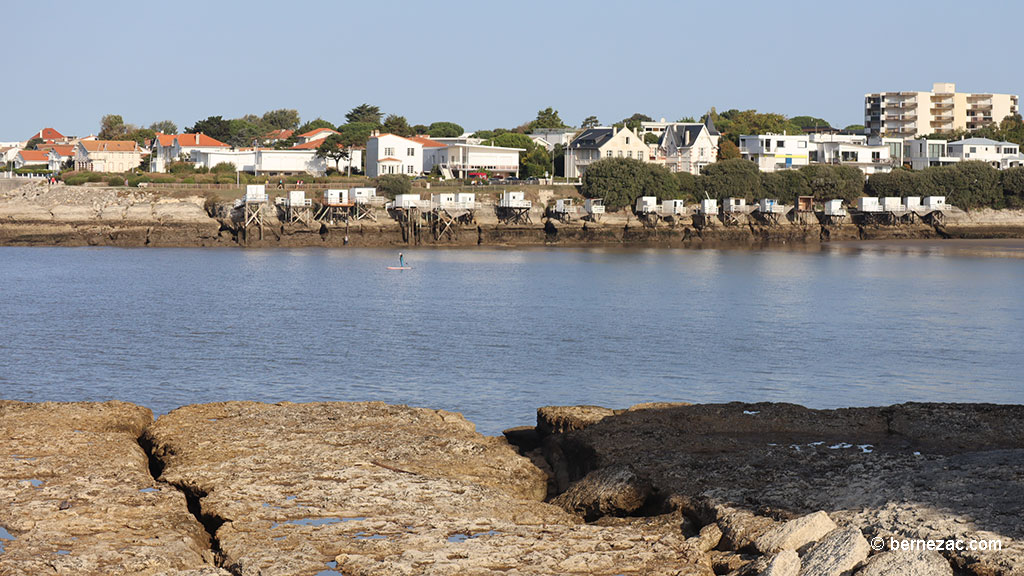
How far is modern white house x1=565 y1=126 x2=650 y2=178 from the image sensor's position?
9875 cm

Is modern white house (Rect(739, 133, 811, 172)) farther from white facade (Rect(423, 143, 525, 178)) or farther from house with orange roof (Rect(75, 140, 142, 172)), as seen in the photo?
house with orange roof (Rect(75, 140, 142, 172))

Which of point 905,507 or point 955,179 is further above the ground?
point 955,179

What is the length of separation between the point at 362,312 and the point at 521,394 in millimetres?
18423

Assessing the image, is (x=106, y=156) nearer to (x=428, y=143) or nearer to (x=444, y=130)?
(x=428, y=143)

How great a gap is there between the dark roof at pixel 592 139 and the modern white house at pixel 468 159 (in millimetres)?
5932

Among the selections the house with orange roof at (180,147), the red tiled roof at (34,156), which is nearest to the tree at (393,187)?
the house with orange roof at (180,147)

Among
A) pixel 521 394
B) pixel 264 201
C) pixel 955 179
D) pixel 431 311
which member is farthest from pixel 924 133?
pixel 521 394

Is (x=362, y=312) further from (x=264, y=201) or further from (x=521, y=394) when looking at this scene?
(x=264, y=201)

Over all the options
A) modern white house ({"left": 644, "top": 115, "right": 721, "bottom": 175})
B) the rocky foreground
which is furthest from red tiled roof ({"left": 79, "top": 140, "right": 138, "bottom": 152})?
the rocky foreground

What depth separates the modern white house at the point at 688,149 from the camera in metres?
102

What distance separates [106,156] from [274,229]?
36520 millimetres

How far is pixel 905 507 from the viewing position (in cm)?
1066

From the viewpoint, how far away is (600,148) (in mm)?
98625

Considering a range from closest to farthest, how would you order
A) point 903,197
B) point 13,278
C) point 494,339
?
point 494,339
point 13,278
point 903,197
